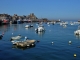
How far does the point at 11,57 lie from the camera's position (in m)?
23.9

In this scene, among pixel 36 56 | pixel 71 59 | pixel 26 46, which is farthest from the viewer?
pixel 26 46

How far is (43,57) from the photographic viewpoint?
2425 centimetres

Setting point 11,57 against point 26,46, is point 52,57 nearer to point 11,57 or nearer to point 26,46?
point 11,57

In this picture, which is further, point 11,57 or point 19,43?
point 19,43

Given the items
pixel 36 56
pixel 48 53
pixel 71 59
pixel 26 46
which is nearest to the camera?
pixel 71 59

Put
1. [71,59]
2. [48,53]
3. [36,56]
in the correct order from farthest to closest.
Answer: [48,53]
[36,56]
[71,59]

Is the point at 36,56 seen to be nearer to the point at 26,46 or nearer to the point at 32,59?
the point at 32,59

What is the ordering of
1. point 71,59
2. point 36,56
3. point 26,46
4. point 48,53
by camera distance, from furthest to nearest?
point 26,46
point 48,53
point 36,56
point 71,59

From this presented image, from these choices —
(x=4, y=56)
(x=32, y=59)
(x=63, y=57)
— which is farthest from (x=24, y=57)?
(x=63, y=57)

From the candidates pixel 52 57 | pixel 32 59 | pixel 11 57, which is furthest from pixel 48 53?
pixel 11 57

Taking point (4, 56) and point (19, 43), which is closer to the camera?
point (4, 56)

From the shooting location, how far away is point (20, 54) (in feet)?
84.6

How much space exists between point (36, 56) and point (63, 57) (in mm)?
4104

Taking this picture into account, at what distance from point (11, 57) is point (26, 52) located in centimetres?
389
